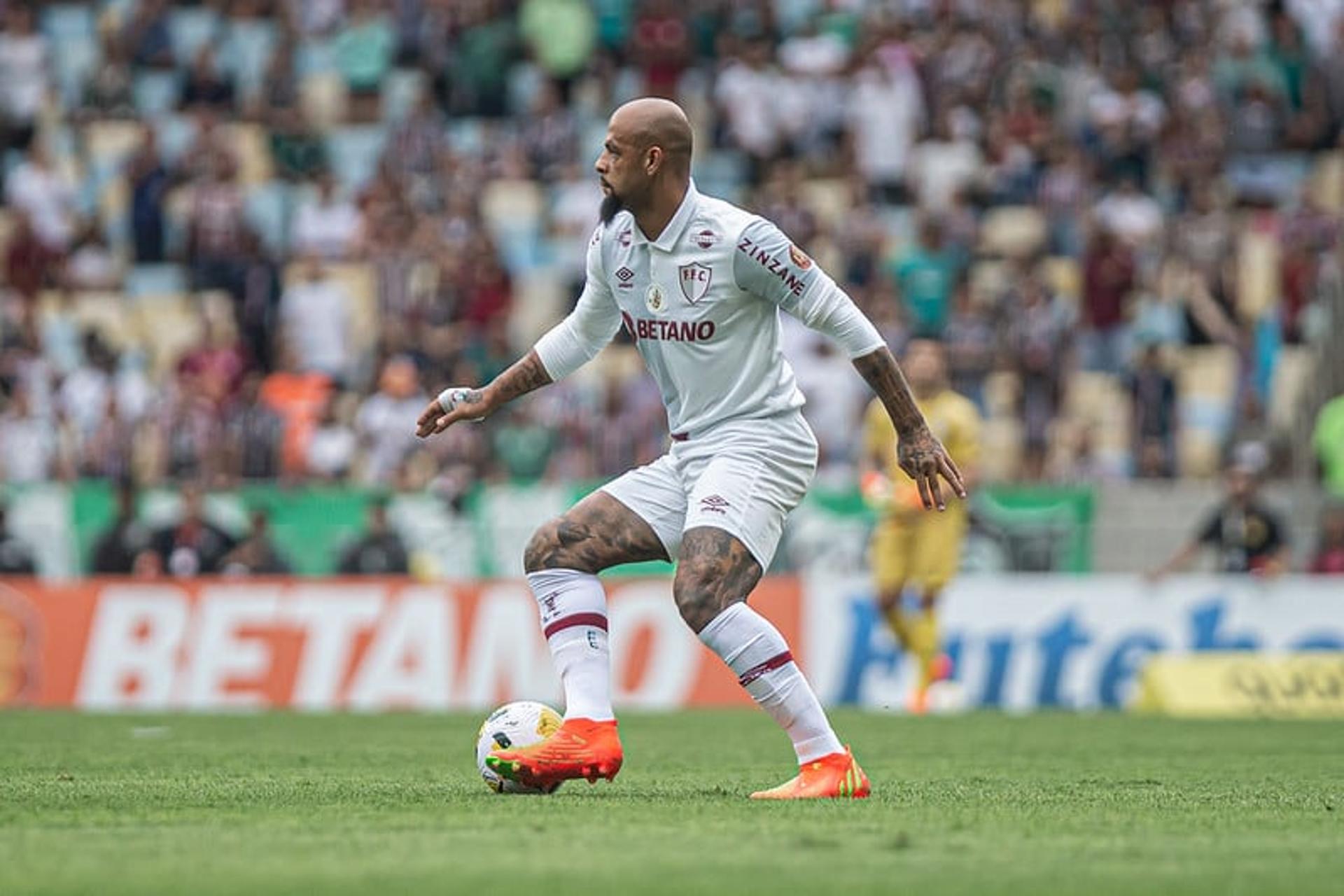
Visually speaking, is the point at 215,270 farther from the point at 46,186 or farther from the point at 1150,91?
the point at 1150,91

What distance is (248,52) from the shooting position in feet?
90.5

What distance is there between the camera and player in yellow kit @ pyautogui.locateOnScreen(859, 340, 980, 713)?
57.8 feet

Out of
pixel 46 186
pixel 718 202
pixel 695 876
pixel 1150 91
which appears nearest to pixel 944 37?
pixel 1150 91

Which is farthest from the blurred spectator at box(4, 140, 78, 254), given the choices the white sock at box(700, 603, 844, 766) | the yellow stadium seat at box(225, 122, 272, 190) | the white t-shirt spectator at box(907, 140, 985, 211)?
the white sock at box(700, 603, 844, 766)

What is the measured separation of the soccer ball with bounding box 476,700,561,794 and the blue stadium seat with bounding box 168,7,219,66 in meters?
19.6

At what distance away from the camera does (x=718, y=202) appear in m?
9.28

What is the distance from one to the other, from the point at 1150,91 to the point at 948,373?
5.47m

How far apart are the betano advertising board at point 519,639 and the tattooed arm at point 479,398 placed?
9721 millimetres

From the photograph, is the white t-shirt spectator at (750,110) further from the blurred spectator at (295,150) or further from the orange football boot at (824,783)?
the orange football boot at (824,783)

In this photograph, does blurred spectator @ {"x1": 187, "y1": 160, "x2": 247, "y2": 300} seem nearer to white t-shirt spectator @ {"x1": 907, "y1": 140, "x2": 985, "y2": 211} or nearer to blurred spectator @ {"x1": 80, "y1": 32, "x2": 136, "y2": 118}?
blurred spectator @ {"x1": 80, "y1": 32, "x2": 136, "y2": 118}

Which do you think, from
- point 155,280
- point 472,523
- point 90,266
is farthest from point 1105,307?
point 90,266

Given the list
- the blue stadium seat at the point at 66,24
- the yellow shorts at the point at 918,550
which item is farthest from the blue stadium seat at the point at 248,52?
the yellow shorts at the point at 918,550

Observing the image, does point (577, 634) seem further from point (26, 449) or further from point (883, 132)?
point (883, 132)

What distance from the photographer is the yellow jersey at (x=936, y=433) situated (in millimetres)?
17547
